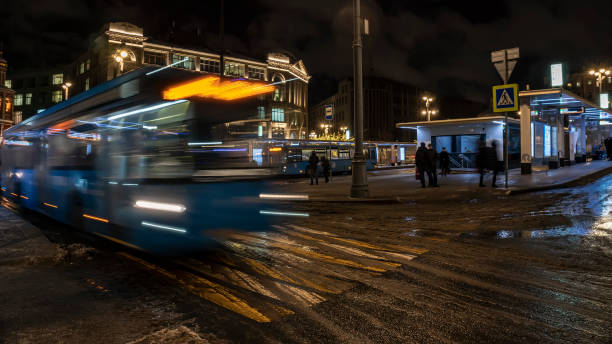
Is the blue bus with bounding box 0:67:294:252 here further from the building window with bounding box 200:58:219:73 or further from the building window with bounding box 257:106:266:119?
the building window with bounding box 200:58:219:73

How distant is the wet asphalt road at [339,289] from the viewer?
3123 mm

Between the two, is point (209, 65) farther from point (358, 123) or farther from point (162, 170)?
point (162, 170)

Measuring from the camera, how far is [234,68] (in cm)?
6675

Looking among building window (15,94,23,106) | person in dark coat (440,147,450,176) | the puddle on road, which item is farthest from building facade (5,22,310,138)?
the puddle on road

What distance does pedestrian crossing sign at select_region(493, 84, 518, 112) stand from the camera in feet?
43.2

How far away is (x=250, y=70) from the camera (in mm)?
68938

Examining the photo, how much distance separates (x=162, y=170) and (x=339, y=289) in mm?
2917

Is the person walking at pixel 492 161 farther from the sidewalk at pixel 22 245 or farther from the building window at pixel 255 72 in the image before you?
the building window at pixel 255 72

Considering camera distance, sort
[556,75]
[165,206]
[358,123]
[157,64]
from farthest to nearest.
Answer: [157,64]
[556,75]
[358,123]
[165,206]

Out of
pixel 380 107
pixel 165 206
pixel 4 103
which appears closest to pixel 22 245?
pixel 165 206

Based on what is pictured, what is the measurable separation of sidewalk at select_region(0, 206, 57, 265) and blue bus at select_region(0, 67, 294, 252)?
2.67ft

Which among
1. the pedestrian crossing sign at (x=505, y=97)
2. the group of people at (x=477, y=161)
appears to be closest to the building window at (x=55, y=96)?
the group of people at (x=477, y=161)

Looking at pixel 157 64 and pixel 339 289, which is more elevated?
pixel 157 64

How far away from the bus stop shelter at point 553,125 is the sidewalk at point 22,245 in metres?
22.5
